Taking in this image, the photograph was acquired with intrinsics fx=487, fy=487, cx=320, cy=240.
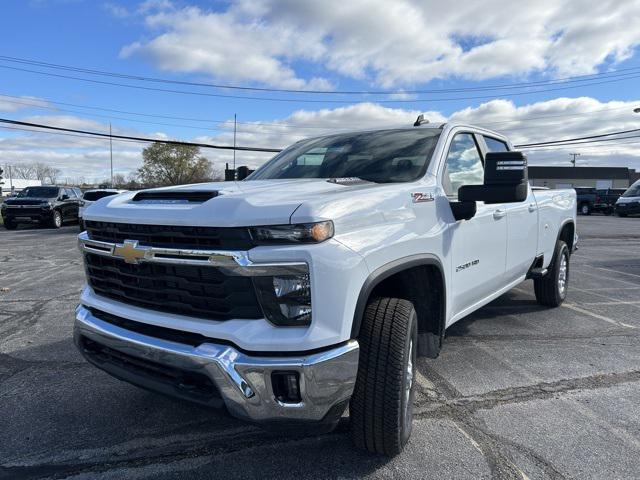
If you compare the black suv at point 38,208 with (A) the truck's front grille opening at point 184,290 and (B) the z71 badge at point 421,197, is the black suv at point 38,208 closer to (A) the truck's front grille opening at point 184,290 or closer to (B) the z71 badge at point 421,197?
(A) the truck's front grille opening at point 184,290

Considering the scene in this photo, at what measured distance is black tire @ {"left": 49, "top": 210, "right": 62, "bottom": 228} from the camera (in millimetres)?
19531

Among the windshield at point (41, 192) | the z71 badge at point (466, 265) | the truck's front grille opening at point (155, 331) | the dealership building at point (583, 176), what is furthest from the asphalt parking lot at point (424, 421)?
the dealership building at point (583, 176)

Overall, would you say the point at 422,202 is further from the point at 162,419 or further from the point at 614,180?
the point at 614,180

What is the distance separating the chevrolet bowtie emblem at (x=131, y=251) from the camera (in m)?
2.48

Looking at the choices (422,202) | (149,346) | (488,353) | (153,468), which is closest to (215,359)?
(149,346)

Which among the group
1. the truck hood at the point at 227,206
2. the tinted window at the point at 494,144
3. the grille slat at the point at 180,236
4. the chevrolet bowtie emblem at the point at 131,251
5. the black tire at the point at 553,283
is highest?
the tinted window at the point at 494,144

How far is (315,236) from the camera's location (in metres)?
2.17

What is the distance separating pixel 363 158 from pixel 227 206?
164cm

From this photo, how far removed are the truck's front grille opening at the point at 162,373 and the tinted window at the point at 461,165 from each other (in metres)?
2.02

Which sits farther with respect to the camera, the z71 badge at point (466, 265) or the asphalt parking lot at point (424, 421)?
the z71 badge at point (466, 265)

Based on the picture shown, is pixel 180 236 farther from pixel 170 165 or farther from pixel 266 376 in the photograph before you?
pixel 170 165

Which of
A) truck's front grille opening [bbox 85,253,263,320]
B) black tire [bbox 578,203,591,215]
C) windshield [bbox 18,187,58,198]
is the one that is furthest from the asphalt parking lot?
black tire [bbox 578,203,591,215]

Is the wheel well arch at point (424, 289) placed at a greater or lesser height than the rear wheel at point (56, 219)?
greater

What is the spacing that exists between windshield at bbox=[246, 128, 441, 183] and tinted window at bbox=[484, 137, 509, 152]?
1.05m
